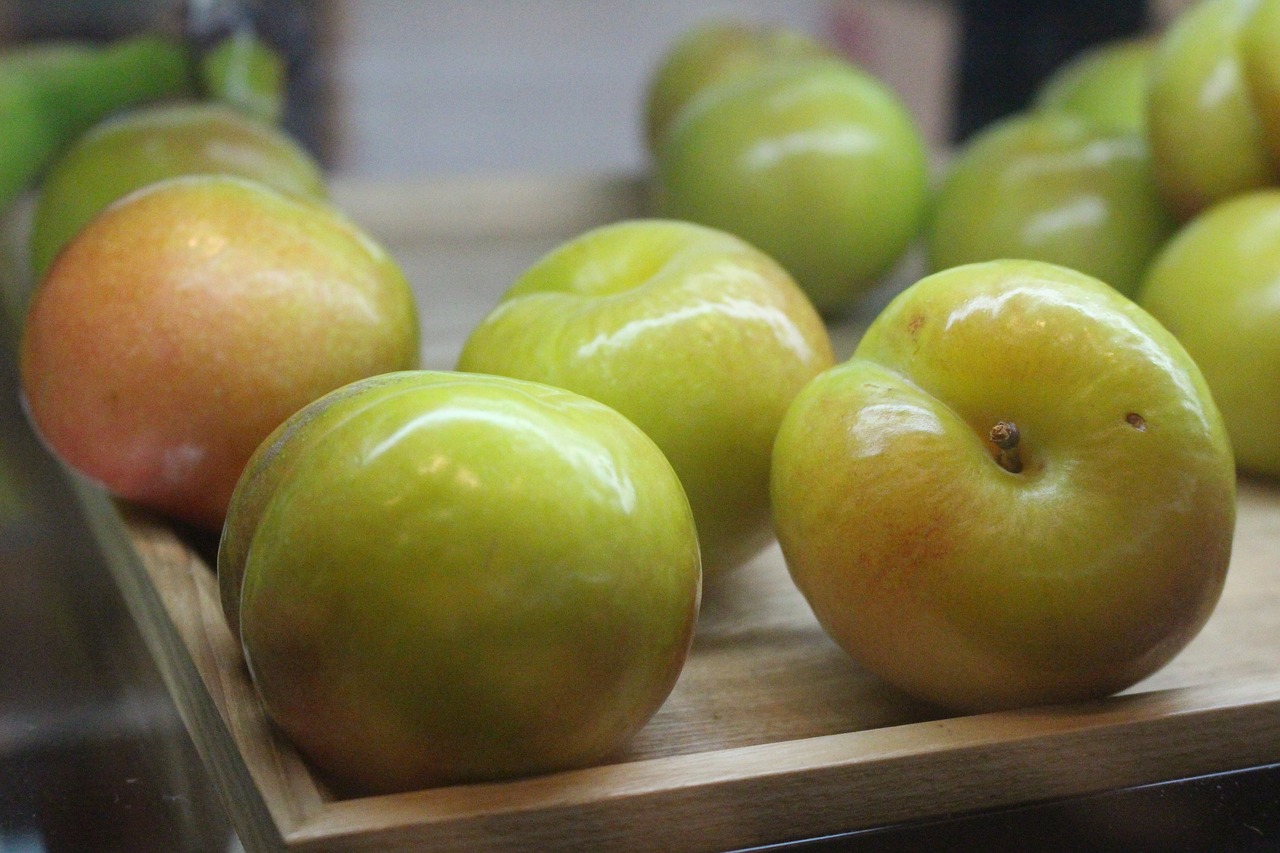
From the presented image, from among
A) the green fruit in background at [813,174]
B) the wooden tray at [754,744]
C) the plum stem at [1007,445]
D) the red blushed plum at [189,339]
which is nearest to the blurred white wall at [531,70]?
the green fruit in background at [813,174]

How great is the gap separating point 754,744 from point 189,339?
11.8 inches

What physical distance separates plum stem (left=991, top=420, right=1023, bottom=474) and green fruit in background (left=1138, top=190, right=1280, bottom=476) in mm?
327

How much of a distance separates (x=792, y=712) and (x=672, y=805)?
110 mm

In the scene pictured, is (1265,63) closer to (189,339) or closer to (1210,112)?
(1210,112)

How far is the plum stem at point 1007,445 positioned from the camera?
0.44m

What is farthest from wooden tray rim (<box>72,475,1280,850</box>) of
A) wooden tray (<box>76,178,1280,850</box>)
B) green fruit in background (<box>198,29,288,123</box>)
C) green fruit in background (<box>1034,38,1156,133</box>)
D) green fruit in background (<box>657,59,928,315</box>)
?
green fruit in background (<box>198,29,288,123</box>)

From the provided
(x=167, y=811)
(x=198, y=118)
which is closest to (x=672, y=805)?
(x=167, y=811)

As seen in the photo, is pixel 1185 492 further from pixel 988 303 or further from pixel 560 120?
pixel 560 120

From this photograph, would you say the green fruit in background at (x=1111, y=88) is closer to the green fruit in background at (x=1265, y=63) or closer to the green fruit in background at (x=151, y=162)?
the green fruit in background at (x=1265, y=63)

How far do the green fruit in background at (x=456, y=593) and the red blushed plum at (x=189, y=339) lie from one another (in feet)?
0.57

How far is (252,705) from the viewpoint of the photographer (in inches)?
17.1

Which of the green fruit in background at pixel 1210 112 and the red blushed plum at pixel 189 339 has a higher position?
the green fruit in background at pixel 1210 112

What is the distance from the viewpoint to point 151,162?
0.83 metres

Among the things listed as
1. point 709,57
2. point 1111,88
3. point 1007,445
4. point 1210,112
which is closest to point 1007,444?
point 1007,445
